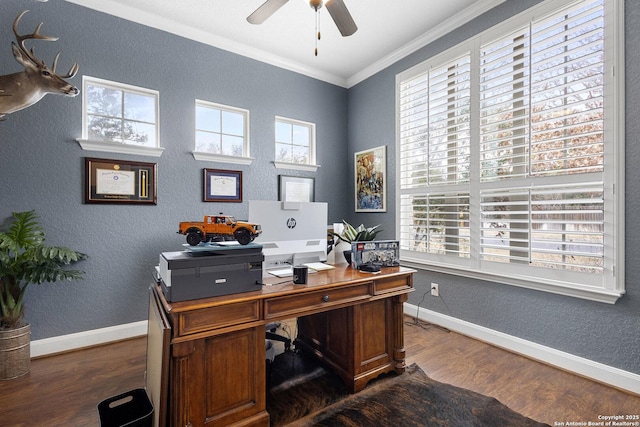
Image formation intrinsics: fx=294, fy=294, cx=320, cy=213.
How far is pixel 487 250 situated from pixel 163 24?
3809 millimetres

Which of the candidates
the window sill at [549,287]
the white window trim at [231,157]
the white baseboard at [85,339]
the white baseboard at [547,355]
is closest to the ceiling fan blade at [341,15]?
the white window trim at [231,157]

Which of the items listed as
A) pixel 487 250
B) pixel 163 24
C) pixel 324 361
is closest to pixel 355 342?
pixel 324 361

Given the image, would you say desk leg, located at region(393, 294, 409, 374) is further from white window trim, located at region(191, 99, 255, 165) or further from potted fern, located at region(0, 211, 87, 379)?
potted fern, located at region(0, 211, 87, 379)

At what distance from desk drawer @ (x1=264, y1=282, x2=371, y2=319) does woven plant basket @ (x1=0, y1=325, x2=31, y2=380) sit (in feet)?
6.61

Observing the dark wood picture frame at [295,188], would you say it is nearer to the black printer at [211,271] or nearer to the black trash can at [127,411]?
the black printer at [211,271]

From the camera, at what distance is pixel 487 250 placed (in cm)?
270

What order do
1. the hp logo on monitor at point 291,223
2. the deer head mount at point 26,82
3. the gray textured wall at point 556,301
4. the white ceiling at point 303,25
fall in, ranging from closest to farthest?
the hp logo on monitor at point 291,223 → the gray textured wall at point 556,301 → the deer head mount at point 26,82 → the white ceiling at point 303,25

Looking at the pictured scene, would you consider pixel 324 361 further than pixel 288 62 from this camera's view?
No

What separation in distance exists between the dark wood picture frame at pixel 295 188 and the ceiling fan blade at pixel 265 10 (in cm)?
181

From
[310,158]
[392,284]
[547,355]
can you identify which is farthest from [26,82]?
[547,355]

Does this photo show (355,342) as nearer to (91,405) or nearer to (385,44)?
(91,405)

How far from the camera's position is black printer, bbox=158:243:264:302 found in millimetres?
1345

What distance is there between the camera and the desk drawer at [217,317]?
51.4 inches

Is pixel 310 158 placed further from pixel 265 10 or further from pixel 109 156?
pixel 109 156
